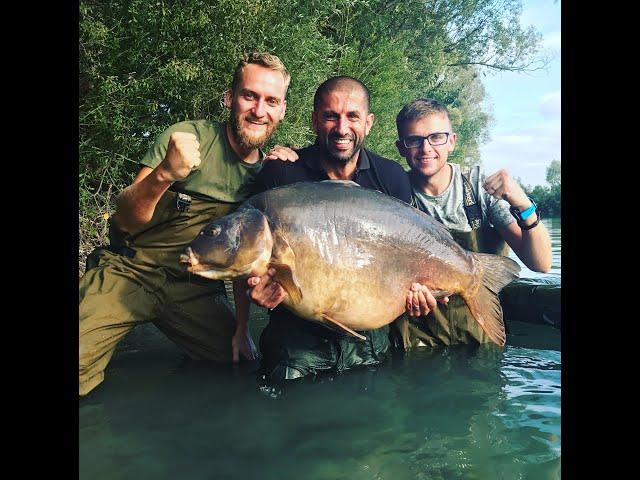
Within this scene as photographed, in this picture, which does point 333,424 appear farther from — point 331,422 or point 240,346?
point 240,346

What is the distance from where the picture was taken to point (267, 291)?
9.43ft

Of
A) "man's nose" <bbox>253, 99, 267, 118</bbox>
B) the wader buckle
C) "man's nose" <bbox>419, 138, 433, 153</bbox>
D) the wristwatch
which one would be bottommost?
the wristwatch

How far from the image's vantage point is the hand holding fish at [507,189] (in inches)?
148

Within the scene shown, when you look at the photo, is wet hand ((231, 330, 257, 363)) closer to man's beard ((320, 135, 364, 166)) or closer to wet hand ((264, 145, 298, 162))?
wet hand ((264, 145, 298, 162))

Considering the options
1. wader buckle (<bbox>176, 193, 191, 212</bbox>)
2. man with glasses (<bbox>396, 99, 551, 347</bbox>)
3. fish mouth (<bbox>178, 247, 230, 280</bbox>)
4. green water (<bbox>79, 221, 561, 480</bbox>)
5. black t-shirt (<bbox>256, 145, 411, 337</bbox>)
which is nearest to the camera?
green water (<bbox>79, 221, 561, 480</bbox>)

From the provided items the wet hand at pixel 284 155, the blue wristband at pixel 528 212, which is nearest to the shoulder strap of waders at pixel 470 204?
the blue wristband at pixel 528 212

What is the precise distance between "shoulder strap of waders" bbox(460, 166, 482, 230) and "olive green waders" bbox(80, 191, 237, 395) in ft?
5.61

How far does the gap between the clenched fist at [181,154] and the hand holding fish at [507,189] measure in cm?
204

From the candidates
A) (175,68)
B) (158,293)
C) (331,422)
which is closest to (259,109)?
(158,293)

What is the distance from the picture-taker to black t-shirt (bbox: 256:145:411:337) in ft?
11.0

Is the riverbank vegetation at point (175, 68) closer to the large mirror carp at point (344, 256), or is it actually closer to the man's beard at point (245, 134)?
the man's beard at point (245, 134)

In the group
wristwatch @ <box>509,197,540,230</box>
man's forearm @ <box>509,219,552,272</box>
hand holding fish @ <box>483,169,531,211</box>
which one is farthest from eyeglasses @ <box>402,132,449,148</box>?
man's forearm @ <box>509,219,552,272</box>

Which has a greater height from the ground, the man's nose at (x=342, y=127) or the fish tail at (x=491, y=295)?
the man's nose at (x=342, y=127)
